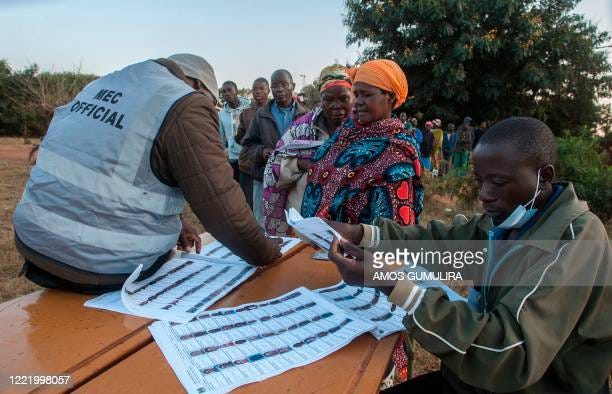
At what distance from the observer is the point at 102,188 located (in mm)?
1363

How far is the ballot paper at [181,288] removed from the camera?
55.2 inches

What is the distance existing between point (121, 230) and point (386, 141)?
1.27m

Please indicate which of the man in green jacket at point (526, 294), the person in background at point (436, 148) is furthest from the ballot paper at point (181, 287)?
the person in background at point (436, 148)

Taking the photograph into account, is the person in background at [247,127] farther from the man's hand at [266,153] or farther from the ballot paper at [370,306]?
the ballot paper at [370,306]

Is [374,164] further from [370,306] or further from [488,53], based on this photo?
[488,53]

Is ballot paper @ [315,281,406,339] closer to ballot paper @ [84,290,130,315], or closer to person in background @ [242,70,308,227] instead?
ballot paper @ [84,290,130,315]

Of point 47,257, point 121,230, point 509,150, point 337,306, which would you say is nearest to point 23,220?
point 47,257

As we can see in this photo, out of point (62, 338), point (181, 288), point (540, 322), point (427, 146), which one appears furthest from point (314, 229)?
point (427, 146)

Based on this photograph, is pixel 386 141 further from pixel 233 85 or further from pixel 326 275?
pixel 233 85

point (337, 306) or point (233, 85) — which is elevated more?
point (233, 85)

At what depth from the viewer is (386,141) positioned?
6.98 ft

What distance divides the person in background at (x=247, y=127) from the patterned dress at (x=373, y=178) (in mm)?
1803

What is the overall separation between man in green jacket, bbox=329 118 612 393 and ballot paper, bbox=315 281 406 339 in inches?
7.2
